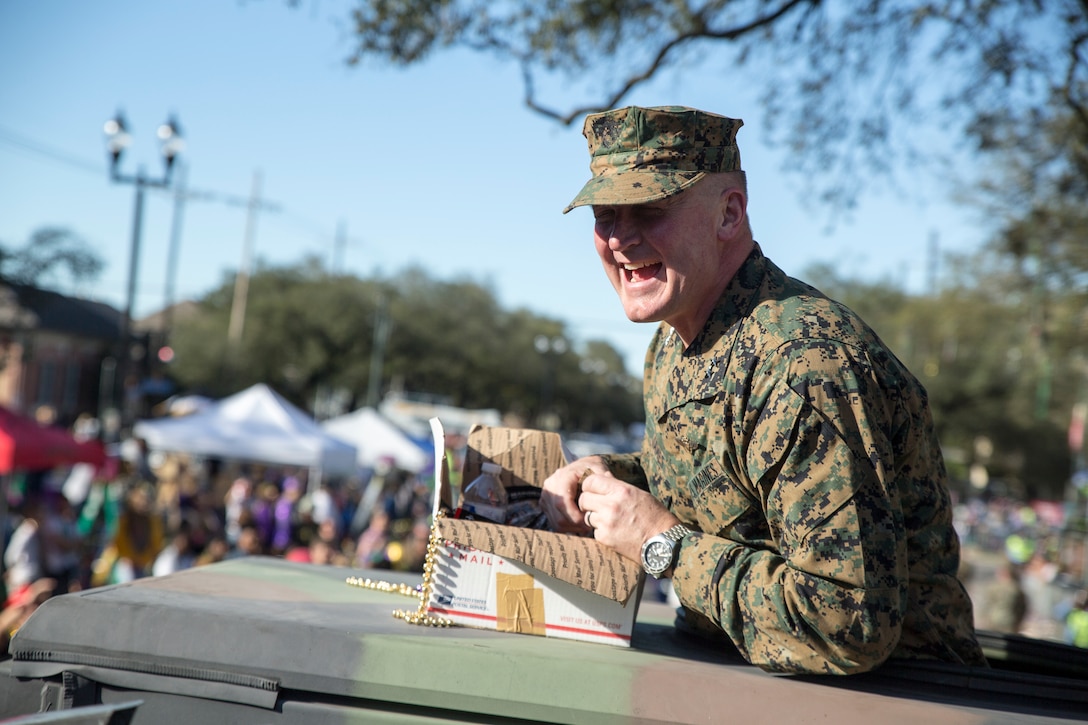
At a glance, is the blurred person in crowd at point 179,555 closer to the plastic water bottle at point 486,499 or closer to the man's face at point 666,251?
the plastic water bottle at point 486,499

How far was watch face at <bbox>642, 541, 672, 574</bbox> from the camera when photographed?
2250 mm

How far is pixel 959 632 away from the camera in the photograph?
2.38 m

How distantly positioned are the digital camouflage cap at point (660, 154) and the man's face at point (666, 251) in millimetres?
52

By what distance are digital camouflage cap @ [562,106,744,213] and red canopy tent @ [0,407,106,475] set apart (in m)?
9.83

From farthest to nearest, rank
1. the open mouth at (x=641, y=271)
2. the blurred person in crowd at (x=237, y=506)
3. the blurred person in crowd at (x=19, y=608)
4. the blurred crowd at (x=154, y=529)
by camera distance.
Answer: the blurred person in crowd at (x=237, y=506) < the blurred crowd at (x=154, y=529) < the blurred person in crowd at (x=19, y=608) < the open mouth at (x=641, y=271)

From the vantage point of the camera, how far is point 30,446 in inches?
418

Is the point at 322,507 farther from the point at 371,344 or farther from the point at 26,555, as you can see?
the point at 371,344

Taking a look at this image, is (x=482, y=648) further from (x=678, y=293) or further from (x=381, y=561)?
(x=381, y=561)

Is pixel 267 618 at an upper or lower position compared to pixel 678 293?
lower

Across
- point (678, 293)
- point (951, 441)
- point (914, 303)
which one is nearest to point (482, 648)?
point (678, 293)

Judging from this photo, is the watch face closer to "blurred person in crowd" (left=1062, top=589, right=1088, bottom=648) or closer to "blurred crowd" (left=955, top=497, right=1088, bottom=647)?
"blurred crowd" (left=955, top=497, right=1088, bottom=647)

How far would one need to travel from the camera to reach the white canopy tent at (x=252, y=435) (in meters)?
17.4

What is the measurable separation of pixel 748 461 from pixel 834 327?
0.35 m

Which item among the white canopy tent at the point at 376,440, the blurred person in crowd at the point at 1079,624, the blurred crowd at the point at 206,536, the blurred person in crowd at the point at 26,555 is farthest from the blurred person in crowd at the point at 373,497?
the blurred person in crowd at the point at 1079,624
